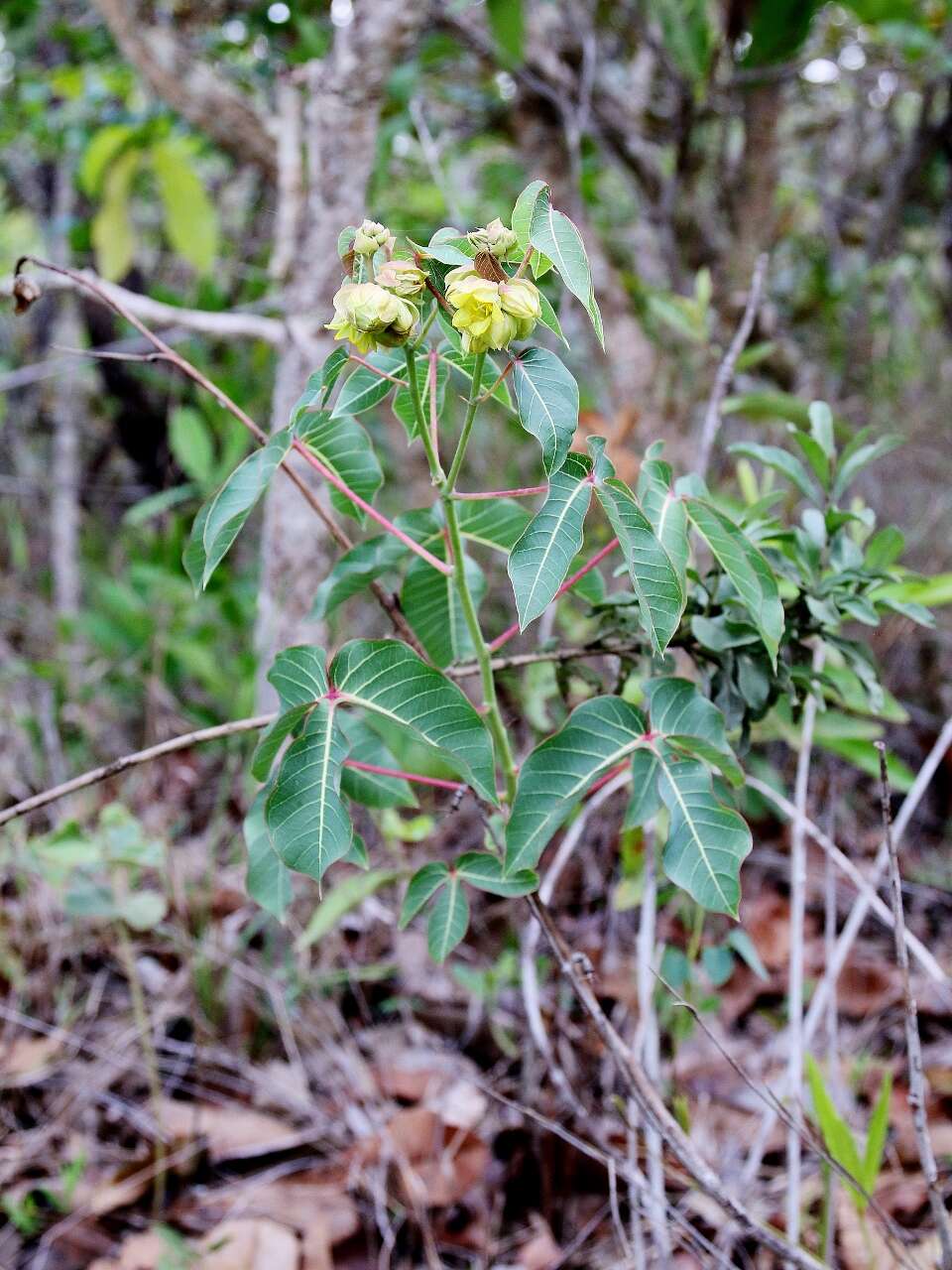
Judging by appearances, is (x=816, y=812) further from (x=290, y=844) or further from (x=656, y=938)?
(x=290, y=844)

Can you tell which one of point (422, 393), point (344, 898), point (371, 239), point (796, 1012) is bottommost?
point (344, 898)

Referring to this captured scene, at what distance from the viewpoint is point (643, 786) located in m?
0.60

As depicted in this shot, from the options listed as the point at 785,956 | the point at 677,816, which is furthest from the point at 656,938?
the point at 677,816

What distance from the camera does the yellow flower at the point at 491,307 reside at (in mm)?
460

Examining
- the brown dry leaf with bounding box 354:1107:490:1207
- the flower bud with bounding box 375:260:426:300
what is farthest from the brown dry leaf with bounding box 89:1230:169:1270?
the flower bud with bounding box 375:260:426:300

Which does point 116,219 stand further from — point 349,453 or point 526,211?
point 526,211

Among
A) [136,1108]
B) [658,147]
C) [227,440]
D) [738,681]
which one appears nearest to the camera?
[738,681]

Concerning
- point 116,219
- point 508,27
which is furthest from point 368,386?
point 116,219

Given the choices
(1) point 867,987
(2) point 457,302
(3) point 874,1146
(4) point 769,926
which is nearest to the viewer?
(2) point 457,302

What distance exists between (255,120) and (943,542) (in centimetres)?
156

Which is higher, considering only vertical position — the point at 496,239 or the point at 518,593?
the point at 496,239

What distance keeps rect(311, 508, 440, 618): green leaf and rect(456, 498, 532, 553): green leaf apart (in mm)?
26

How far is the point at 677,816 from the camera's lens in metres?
0.57

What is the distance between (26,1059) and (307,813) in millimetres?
902
